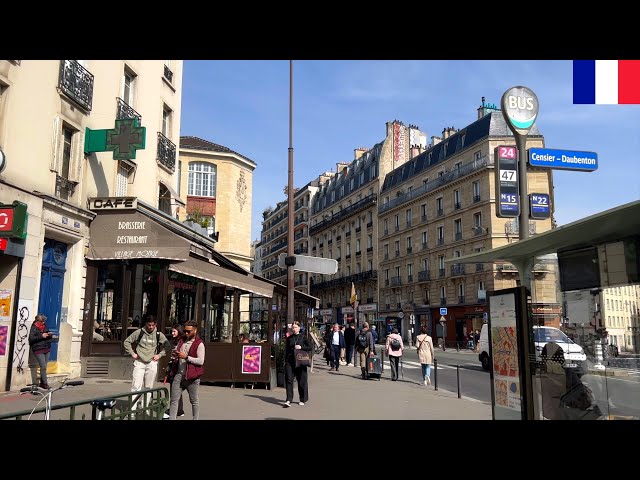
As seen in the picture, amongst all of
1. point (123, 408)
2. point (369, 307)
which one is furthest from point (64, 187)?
point (369, 307)

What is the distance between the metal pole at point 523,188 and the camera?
10039mm

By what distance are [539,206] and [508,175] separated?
101 cm

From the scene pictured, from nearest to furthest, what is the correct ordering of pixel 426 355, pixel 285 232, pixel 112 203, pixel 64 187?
pixel 64 187 → pixel 112 203 → pixel 426 355 → pixel 285 232

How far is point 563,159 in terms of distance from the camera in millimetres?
10250

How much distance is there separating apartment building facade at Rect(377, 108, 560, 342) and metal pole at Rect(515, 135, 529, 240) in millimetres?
27625

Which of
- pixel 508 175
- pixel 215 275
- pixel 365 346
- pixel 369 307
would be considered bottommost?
pixel 365 346

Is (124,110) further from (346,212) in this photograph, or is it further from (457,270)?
(346,212)

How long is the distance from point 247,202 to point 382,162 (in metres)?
33.0

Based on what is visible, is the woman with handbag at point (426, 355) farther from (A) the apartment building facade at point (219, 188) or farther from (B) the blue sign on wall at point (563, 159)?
(A) the apartment building facade at point (219, 188)

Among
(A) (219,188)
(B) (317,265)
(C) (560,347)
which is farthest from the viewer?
(A) (219,188)

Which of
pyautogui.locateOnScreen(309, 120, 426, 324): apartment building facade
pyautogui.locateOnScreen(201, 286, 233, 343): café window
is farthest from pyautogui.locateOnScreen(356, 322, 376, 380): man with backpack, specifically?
pyautogui.locateOnScreen(309, 120, 426, 324): apartment building facade

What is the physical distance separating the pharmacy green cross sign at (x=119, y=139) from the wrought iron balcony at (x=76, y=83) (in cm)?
73

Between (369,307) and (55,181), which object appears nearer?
(55,181)
